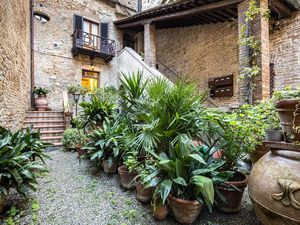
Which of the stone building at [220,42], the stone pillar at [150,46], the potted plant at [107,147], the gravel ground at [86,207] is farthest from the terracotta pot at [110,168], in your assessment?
the stone pillar at [150,46]

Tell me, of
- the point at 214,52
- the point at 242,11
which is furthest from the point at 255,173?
the point at 214,52

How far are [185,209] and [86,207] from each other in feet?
3.97

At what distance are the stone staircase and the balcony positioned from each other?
3809 mm

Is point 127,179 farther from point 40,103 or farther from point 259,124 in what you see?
point 40,103

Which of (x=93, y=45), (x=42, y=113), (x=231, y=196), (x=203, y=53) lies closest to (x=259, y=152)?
(x=231, y=196)

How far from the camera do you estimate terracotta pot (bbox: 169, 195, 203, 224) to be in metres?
1.57

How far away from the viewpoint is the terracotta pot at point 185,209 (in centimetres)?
157

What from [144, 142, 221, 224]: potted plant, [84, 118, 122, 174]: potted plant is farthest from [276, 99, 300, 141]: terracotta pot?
[84, 118, 122, 174]: potted plant

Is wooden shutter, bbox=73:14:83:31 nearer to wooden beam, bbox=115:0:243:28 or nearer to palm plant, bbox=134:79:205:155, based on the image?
wooden beam, bbox=115:0:243:28

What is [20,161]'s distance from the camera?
6.30 ft

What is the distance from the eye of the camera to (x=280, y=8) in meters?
4.08

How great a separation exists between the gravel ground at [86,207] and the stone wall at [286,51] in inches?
157

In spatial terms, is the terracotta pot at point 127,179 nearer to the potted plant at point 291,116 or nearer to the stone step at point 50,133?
the potted plant at point 291,116

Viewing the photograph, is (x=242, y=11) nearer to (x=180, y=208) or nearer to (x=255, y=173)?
(x=255, y=173)
